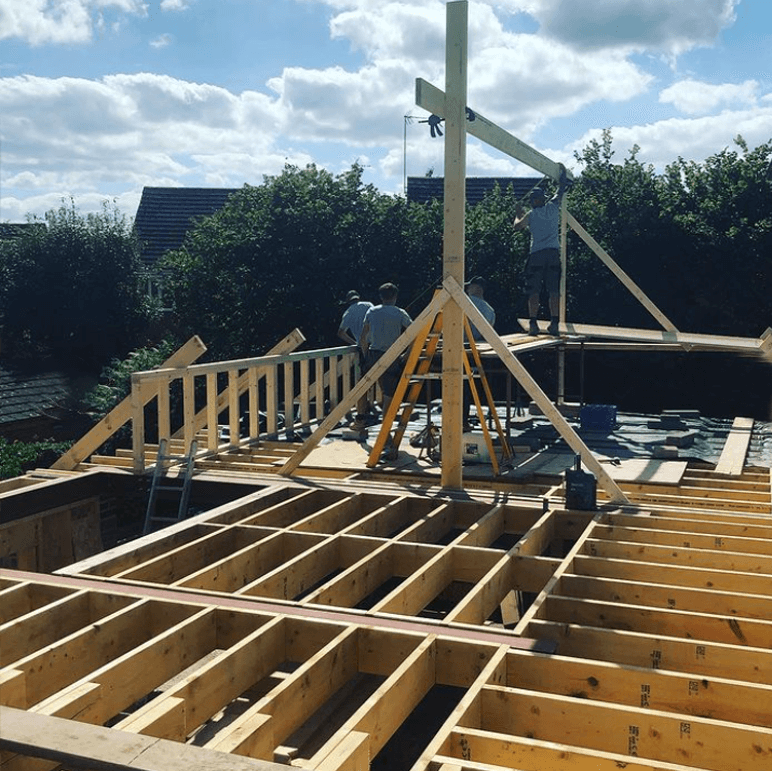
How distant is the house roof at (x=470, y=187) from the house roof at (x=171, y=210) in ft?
23.7

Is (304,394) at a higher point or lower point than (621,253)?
lower

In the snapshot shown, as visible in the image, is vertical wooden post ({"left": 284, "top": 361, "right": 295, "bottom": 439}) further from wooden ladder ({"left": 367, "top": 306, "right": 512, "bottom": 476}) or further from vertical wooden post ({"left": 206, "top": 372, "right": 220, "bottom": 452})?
wooden ladder ({"left": 367, "top": 306, "right": 512, "bottom": 476})

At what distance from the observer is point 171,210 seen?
3005cm

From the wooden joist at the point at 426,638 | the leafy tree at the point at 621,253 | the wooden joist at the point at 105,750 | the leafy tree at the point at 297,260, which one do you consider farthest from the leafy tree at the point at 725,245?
the wooden joist at the point at 105,750

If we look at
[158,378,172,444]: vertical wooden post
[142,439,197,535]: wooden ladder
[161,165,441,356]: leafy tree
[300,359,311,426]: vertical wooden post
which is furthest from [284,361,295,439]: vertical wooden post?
[161,165,441,356]: leafy tree

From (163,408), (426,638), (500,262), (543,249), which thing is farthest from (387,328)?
(500,262)

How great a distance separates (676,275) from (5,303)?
15.9m

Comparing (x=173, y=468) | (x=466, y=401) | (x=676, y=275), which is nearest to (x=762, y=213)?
(x=676, y=275)

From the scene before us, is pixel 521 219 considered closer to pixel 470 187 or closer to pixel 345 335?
pixel 345 335

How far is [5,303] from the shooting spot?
2191cm

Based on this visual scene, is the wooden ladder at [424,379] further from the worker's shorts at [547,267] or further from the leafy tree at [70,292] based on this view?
the leafy tree at [70,292]

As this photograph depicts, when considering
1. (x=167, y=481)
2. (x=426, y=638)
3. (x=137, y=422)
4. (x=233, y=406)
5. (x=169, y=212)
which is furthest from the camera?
(x=169, y=212)

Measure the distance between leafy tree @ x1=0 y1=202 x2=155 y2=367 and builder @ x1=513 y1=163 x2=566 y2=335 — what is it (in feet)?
46.3

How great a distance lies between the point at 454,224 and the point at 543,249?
12.4ft
